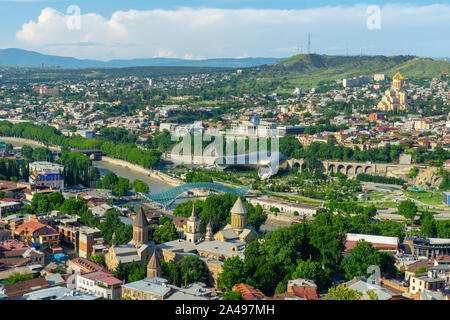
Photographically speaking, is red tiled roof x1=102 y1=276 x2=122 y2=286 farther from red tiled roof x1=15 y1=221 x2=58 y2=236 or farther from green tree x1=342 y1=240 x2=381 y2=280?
green tree x1=342 y1=240 x2=381 y2=280

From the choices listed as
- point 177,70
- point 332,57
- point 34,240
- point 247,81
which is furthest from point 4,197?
point 177,70

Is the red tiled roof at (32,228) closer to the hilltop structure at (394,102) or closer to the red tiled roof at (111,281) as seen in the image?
the red tiled roof at (111,281)

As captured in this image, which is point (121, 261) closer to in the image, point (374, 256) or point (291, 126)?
point (374, 256)

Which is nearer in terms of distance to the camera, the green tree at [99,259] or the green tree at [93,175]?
the green tree at [99,259]

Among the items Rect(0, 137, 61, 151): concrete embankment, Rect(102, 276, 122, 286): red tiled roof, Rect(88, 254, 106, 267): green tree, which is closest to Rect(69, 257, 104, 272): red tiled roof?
Rect(88, 254, 106, 267): green tree

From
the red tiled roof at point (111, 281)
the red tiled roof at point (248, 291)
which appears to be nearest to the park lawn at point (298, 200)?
the red tiled roof at point (248, 291)
